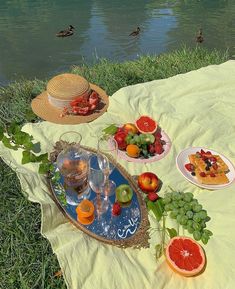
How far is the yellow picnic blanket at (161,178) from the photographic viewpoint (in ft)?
12.8

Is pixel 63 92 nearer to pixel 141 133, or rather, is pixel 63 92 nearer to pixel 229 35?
pixel 141 133

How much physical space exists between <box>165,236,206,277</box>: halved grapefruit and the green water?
9.99 metres

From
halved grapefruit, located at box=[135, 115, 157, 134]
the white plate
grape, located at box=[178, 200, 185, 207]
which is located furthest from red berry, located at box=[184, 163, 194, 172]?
halved grapefruit, located at box=[135, 115, 157, 134]

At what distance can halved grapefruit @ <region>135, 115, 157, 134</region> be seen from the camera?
5.84 meters

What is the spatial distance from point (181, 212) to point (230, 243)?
0.72 meters

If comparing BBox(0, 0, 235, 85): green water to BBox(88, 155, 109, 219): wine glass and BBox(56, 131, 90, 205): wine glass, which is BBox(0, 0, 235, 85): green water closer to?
BBox(56, 131, 90, 205): wine glass

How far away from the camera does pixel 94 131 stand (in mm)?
6082

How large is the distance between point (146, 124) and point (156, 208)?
1777mm

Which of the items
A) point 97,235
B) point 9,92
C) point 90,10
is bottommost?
point 90,10

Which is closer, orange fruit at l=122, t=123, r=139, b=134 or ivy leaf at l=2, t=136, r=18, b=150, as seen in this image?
ivy leaf at l=2, t=136, r=18, b=150

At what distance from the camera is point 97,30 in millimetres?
17344

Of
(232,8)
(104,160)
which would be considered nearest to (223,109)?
(104,160)

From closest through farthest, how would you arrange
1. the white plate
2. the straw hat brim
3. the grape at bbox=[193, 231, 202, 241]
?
the grape at bbox=[193, 231, 202, 241] → the white plate → the straw hat brim

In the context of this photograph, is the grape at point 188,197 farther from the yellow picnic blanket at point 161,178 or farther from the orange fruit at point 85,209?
the orange fruit at point 85,209
